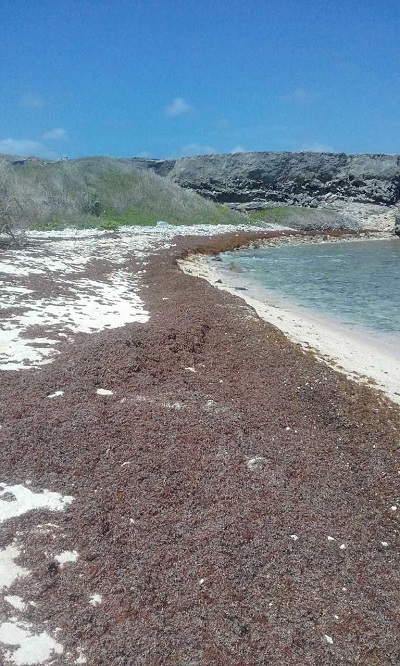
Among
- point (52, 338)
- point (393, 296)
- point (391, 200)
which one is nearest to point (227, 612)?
point (52, 338)

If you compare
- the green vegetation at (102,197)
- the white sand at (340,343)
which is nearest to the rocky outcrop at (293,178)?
the green vegetation at (102,197)

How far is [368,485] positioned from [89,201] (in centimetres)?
3625

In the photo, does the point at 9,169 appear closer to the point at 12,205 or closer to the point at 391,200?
the point at 12,205

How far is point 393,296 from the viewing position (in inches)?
715

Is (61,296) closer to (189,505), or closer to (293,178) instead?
(189,505)

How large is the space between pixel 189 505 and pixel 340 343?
7941 millimetres

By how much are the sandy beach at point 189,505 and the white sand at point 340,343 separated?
101 centimetres

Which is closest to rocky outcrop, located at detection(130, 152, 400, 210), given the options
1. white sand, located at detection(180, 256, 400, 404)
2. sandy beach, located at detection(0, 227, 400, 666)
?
white sand, located at detection(180, 256, 400, 404)

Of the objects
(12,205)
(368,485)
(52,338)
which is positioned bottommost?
(368,485)

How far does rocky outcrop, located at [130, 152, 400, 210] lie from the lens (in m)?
57.6

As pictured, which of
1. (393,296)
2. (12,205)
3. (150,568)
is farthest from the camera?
(12,205)

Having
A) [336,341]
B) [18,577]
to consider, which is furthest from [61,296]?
[18,577]

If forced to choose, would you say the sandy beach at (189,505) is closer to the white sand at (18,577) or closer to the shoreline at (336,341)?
the white sand at (18,577)

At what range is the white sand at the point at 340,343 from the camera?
9359 millimetres
